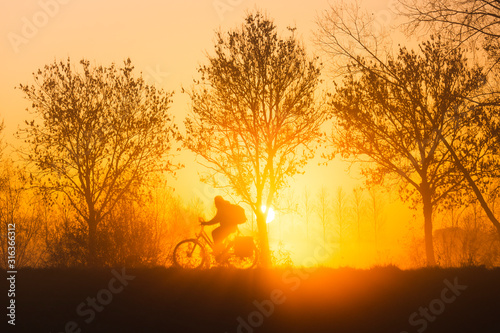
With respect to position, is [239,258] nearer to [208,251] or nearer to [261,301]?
[208,251]

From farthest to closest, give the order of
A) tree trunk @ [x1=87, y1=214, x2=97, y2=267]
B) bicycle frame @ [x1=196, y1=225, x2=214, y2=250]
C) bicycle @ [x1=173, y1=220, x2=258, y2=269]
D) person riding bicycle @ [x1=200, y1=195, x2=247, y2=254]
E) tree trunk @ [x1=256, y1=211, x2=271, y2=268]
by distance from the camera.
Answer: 1. tree trunk @ [x1=87, y1=214, x2=97, y2=267]
2. tree trunk @ [x1=256, y1=211, x2=271, y2=268]
3. bicycle frame @ [x1=196, y1=225, x2=214, y2=250]
4. bicycle @ [x1=173, y1=220, x2=258, y2=269]
5. person riding bicycle @ [x1=200, y1=195, x2=247, y2=254]

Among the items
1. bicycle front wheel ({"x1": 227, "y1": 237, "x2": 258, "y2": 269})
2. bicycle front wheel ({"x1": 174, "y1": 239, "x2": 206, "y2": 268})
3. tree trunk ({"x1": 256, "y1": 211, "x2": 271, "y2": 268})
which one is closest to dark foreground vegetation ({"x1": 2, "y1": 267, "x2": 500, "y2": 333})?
bicycle front wheel ({"x1": 174, "y1": 239, "x2": 206, "y2": 268})

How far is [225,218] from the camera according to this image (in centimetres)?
1866

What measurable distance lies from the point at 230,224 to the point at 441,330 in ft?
25.3

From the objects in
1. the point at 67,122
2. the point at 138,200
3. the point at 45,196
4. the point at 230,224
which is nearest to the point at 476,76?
the point at 230,224

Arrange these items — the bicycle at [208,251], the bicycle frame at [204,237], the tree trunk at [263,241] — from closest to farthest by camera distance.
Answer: the bicycle at [208,251] → the bicycle frame at [204,237] → the tree trunk at [263,241]

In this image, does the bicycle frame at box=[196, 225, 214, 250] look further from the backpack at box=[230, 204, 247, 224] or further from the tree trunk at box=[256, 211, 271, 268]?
the tree trunk at box=[256, 211, 271, 268]

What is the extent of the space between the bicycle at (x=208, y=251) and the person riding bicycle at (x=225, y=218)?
1.26 feet

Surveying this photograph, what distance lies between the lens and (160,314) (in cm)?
1432

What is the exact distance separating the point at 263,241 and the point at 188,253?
35.0 feet

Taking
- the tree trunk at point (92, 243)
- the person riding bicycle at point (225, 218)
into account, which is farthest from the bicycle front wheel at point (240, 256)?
the tree trunk at point (92, 243)

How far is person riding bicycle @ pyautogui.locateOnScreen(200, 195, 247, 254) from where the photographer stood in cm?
1859

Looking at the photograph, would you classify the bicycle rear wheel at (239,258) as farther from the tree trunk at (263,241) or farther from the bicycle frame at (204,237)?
the tree trunk at (263,241)

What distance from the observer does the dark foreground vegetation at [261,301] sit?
45.4 ft
